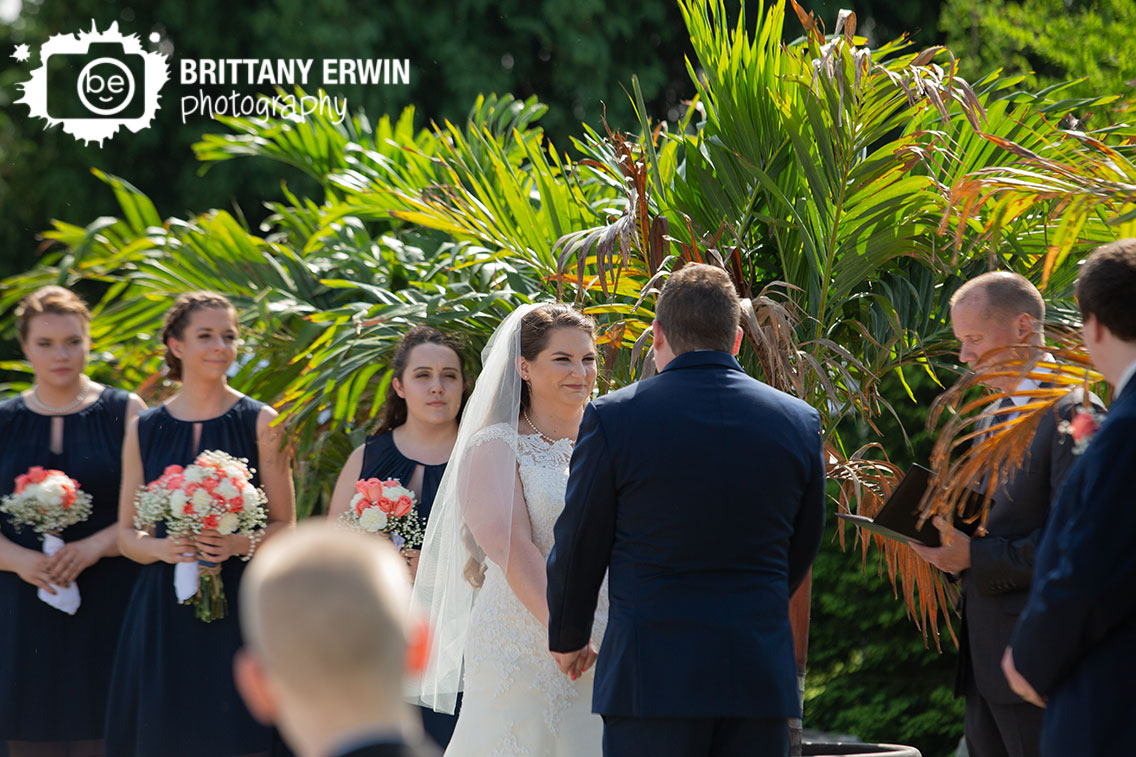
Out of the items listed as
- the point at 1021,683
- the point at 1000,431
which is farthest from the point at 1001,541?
the point at 1021,683

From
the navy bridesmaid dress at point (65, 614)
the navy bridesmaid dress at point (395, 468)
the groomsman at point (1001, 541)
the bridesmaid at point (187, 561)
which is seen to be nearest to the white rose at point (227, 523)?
the bridesmaid at point (187, 561)

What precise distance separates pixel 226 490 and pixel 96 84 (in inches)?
318

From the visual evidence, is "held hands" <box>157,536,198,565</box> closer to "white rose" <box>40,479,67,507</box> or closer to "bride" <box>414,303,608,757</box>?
"white rose" <box>40,479,67,507</box>

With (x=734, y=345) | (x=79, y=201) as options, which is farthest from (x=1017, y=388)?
(x=79, y=201)

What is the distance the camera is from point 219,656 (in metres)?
5.18

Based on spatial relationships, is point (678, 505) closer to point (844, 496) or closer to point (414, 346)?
point (844, 496)

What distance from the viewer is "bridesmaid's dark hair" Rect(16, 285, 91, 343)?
547cm

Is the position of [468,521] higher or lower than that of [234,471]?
lower

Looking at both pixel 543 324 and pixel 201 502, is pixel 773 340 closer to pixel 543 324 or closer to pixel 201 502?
pixel 543 324

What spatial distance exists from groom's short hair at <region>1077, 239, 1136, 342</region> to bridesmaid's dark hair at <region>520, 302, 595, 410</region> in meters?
1.87

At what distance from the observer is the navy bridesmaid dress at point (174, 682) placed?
5.09 meters

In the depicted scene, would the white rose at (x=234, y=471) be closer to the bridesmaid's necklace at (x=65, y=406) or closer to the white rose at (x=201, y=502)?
the white rose at (x=201, y=502)

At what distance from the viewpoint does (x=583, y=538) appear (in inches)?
129

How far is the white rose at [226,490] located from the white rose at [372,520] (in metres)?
0.52
